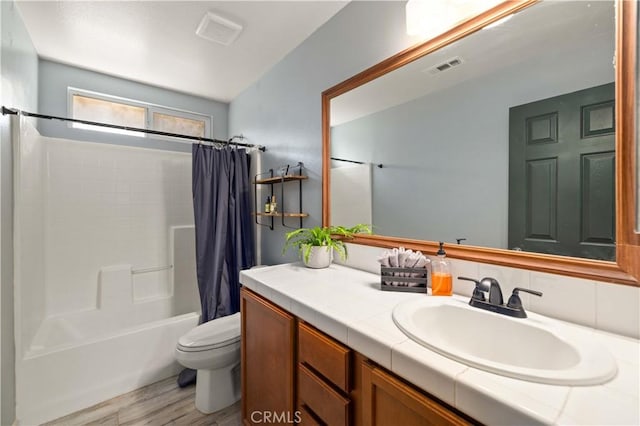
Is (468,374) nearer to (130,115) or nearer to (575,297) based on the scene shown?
(575,297)

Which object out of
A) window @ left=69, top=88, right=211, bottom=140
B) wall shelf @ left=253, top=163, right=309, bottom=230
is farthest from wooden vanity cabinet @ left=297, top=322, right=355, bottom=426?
window @ left=69, top=88, right=211, bottom=140

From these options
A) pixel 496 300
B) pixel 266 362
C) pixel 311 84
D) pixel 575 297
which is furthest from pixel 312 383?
pixel 311 84

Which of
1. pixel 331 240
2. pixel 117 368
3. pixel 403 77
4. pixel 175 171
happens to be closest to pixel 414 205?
pixel 331 240

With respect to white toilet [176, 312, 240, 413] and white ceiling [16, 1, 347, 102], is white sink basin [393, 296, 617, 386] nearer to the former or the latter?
white toilet [176, 312, 240, 413]

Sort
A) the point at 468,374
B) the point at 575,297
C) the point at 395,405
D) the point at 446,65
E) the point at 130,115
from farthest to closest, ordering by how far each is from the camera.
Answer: the point at 130,115
the point at 446,65
the point at 575,297
the point at 395,405
the point at 468,374

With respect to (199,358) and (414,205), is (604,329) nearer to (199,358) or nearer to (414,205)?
(414,205)

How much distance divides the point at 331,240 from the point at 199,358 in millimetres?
1048

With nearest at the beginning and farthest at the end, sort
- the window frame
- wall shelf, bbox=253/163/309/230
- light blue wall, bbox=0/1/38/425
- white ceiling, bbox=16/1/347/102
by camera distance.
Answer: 1. light blue wall, bbox=0/1/38/425
2. white ceiling, bbox=16/1/347/102
3. wall shelf, bbox=253/163/309/230
4. the window frame

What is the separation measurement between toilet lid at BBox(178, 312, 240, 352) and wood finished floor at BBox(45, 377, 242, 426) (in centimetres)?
43

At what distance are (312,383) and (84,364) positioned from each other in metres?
1.68

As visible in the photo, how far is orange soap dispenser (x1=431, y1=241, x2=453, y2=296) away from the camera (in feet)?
3.42

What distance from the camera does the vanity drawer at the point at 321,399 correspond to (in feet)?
2.69

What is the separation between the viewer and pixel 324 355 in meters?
0.89

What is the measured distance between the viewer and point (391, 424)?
0.68 m
